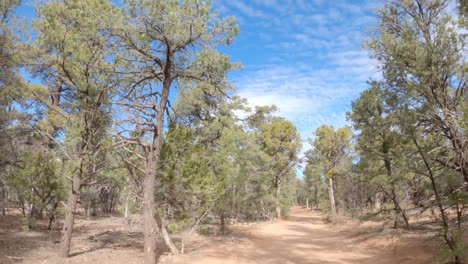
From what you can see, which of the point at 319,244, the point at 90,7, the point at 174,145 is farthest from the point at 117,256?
the point at 319,244

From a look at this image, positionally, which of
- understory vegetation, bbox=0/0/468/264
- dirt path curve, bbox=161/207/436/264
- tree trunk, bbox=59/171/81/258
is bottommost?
dirt path curve, bbox=161/207/436/264

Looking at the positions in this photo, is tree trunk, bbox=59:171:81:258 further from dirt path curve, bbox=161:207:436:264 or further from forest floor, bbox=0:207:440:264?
dirt path curve, bbox=161:207:436:264

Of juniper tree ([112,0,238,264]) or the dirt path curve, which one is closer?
juniper tree ([112,0,238,264])

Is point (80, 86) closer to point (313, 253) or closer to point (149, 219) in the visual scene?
point (149, 219)

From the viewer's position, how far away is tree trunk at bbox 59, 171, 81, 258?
9.70 m

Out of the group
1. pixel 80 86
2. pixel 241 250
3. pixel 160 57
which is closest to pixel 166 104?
pixel 160 57

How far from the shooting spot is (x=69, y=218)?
390 inches

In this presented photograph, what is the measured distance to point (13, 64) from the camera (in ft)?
28.6

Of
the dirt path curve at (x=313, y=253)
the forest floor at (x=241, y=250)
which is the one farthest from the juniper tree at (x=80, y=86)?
the dirt path curve at (x=313, y=253)

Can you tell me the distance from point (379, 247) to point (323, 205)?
1675 centimetres

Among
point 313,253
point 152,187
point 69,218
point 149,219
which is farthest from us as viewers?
point 313,253

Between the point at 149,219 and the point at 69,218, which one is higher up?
the point at 149,219

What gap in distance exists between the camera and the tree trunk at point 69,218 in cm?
970

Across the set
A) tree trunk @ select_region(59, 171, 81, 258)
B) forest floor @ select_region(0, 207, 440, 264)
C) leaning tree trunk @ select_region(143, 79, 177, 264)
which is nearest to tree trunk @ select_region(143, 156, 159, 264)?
leaning tree trunk @ select_region(143, 79, 177, 264)
